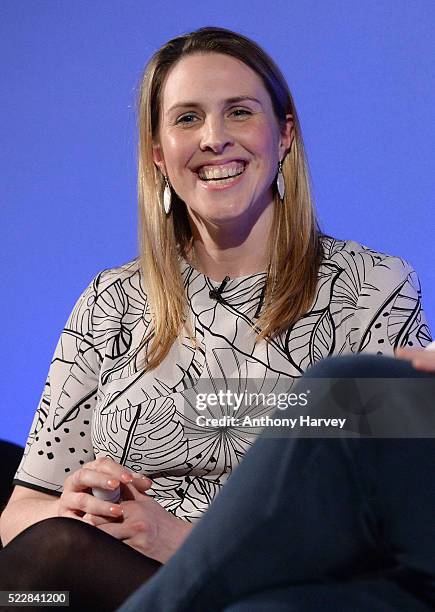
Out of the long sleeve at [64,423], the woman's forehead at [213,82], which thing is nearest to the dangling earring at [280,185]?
the woman's forehead at [213,82]

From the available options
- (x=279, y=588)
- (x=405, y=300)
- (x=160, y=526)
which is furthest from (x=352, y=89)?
(x=279, y=588)

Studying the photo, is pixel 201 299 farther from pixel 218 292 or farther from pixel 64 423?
pixel 64 423

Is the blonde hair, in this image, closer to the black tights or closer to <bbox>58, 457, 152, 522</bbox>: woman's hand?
<bbox>58, 457, 152, 522</bbox>: woman's hand

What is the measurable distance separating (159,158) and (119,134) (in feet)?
2.42

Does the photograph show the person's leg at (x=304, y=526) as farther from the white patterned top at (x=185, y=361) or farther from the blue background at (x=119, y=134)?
the blue background at (x=119, y=134)

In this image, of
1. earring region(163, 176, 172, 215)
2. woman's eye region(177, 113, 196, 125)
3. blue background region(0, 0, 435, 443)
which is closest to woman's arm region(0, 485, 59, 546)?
earring region(163, 176, 172, 215)

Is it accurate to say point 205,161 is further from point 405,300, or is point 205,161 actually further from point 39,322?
point 39,322

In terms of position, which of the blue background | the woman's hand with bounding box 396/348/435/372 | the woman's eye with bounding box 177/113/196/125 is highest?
the blue background

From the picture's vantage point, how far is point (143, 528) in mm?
1177

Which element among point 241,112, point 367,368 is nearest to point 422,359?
point 367,368

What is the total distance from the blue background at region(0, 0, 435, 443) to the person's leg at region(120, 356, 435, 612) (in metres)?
1.11

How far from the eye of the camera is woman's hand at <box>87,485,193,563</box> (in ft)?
3.86

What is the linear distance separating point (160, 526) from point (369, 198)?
95cm

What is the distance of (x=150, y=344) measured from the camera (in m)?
1.38
